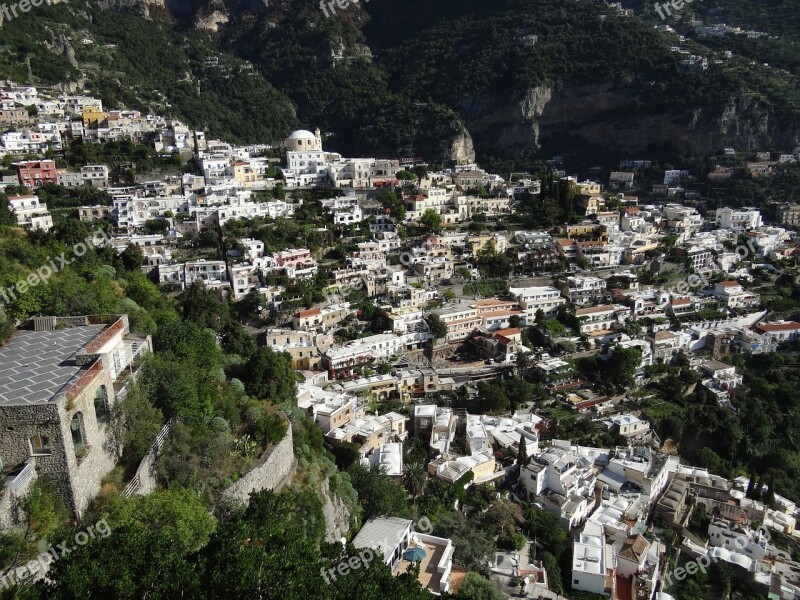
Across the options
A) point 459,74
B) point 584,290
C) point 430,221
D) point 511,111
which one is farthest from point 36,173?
point 459,74

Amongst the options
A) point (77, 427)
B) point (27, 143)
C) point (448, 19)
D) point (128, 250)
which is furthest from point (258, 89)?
point (77, 427)

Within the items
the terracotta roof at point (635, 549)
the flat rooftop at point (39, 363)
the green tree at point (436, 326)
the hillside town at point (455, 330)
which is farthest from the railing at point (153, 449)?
the green tree at point (436, 326)

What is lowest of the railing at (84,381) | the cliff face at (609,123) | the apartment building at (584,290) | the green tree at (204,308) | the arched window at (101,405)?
the apartment building at (584,290)

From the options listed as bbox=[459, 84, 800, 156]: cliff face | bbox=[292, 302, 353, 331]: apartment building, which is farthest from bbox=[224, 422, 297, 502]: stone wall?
bbox=[459, 84, 800, 156]: cliff face

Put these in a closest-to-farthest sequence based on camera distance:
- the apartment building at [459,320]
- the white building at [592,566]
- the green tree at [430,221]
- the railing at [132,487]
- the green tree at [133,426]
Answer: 1. the railing at [132,487]
2. the green tree at [133,426]
3. the white building at [592,566]
4. the apartment building at [459,320]
5. the green tree at [430,221]

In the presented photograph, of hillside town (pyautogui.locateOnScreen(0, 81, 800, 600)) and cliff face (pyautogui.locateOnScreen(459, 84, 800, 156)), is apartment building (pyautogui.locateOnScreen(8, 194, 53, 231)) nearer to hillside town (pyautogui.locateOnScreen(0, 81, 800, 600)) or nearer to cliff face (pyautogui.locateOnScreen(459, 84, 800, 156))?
hillside town (pyautogui.locateOnScreen(0, 81, 800, 600))

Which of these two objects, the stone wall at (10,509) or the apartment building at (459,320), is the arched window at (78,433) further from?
the apartment building at (459,320)
